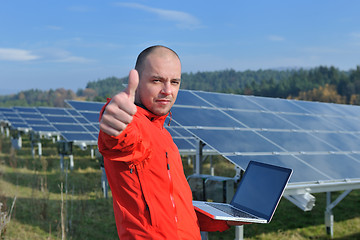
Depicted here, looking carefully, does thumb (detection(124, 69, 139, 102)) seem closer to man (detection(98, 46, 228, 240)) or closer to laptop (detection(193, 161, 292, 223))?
man (detection(98, 46, 228, 240))

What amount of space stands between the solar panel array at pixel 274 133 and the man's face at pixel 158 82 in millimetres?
3299

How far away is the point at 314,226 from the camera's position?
27.7 ft

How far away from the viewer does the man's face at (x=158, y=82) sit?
177 centimetres

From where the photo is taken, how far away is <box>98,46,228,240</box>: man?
5.46ft

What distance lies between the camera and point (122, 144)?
1.42 metres

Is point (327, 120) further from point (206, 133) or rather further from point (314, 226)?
point (206, 133)

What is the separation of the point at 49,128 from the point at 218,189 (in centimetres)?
1528

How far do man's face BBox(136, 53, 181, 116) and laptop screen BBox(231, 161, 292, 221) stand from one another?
1128 mm

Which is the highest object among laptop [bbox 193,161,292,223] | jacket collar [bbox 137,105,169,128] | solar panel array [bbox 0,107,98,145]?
jacket collar [bbox 137,105,169,128]

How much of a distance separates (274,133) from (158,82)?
5379mm

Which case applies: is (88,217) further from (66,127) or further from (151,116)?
(151,116)

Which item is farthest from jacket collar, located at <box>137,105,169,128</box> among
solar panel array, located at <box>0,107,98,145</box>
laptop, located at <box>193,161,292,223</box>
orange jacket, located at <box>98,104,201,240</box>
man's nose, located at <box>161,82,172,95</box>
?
solar panel array, located at <box>0,107,98,145</box>

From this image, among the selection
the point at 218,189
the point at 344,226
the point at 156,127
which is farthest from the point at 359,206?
the point at 156,127

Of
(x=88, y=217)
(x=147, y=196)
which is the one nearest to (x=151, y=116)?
(x=147, y=196)
